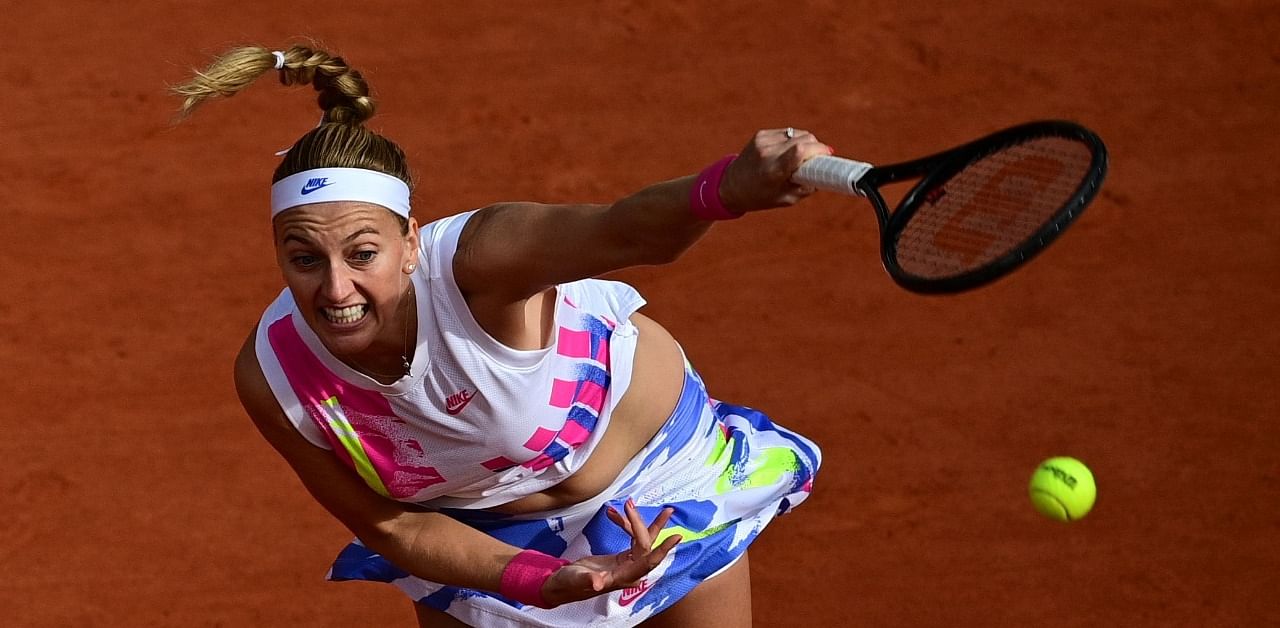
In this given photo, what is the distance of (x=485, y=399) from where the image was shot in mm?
3119

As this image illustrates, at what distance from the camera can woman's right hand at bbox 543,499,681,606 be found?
3049 mm

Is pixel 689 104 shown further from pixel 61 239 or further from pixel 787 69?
pixel 61 239

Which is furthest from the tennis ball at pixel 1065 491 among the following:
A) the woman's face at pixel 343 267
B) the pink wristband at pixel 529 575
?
the woman's face at pixel 343 267

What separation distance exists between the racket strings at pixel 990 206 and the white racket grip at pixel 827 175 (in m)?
0.24

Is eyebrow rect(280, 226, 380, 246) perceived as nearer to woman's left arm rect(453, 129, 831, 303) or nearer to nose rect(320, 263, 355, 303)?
nose rect(320, 263, 355, 303)

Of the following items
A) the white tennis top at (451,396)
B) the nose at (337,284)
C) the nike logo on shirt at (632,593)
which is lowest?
the nike logo on shirt at (632,593)

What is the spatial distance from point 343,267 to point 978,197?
1141 millimetres

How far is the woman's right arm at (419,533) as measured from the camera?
3.08 metres

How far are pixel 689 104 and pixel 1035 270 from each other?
1.41 meters

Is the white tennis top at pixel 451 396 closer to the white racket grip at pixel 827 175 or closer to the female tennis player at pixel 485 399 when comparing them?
the female tennis player at pixel 485 399

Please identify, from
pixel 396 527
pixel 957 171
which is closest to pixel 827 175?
pixel 957 171

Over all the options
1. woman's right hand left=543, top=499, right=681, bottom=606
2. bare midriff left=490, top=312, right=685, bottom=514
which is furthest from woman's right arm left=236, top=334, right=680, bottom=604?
bare midriff left=490, top=312, right=685, bottom=514

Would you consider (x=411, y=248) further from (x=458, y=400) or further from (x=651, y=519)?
(x=651, y=519)

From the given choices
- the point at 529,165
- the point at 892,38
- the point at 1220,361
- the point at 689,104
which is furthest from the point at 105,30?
the point at 1220,361
